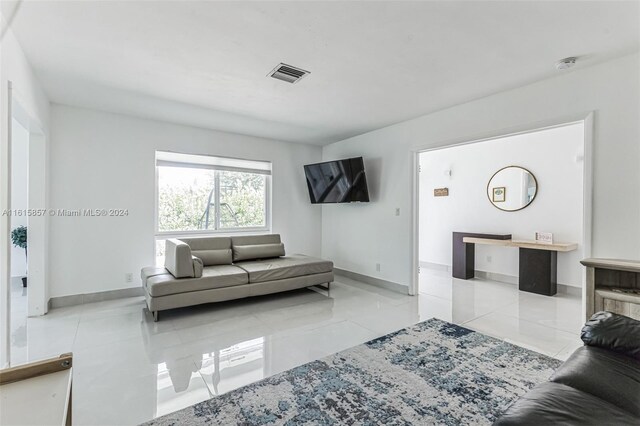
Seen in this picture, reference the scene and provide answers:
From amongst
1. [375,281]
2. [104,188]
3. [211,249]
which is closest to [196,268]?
[211,249]

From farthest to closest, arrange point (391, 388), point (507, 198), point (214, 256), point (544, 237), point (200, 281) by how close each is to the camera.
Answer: point (507, 198) → point (544, 237) → point (214, 256) → point (200, 281) → point (391, 388)

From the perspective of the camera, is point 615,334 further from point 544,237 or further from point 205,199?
point 205,199

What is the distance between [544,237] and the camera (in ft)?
15.2

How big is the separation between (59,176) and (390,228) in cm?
462

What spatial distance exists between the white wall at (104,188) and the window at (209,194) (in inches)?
8.9

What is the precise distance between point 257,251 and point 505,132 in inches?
145

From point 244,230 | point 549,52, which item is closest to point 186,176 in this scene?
point 244,230

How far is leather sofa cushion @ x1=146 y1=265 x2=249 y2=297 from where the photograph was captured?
3.29 meters

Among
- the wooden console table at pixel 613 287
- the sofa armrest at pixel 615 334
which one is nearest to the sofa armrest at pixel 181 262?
the sofa armrest at pixel 615 334

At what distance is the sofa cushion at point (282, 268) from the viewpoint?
3990mm

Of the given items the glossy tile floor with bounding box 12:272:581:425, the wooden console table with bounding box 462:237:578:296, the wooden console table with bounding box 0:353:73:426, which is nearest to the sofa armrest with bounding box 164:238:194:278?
the glossy tile floor with bounding box 12:272:581:425

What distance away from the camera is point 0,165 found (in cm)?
204

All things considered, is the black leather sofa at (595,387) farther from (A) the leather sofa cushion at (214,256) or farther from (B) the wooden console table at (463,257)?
(A) the leather sofa cushion at (214,256)

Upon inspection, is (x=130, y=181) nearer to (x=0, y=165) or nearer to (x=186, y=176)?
(x=186, y=176)
